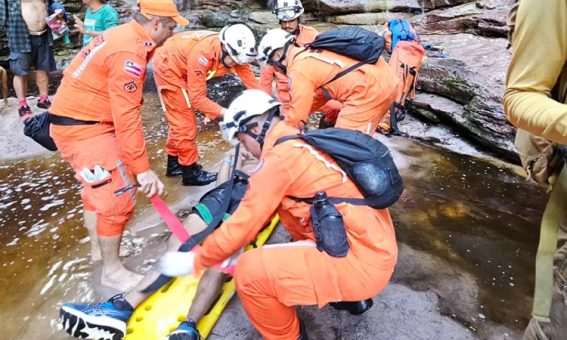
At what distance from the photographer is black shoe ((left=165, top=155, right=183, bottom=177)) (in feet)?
16.8

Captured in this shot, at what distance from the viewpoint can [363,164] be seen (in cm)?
214

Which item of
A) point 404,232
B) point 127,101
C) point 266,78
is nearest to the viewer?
point 127,101

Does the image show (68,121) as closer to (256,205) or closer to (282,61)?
(256,205)

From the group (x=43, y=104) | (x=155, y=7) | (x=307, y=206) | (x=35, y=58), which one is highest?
(x=155, y=7)

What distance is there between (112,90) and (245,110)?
3.53 ft

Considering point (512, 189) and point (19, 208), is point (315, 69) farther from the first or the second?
point (19, 208)

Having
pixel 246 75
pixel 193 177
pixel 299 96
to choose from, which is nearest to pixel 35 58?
pixel 193 177

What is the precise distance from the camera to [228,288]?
3.07 metres

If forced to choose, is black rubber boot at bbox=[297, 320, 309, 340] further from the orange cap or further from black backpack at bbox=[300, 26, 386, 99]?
the orange cap

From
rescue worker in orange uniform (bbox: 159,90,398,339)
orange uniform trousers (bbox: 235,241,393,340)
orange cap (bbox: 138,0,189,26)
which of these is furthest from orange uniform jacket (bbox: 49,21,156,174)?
orange uniform trousers (bbox: 235,241,393,340)

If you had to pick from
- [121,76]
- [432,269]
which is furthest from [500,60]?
[121,76]

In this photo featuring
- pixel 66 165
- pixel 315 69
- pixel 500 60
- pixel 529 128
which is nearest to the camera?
pixel 529 128

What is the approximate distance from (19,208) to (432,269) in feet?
13.9

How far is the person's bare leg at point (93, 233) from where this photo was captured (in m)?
3.40
